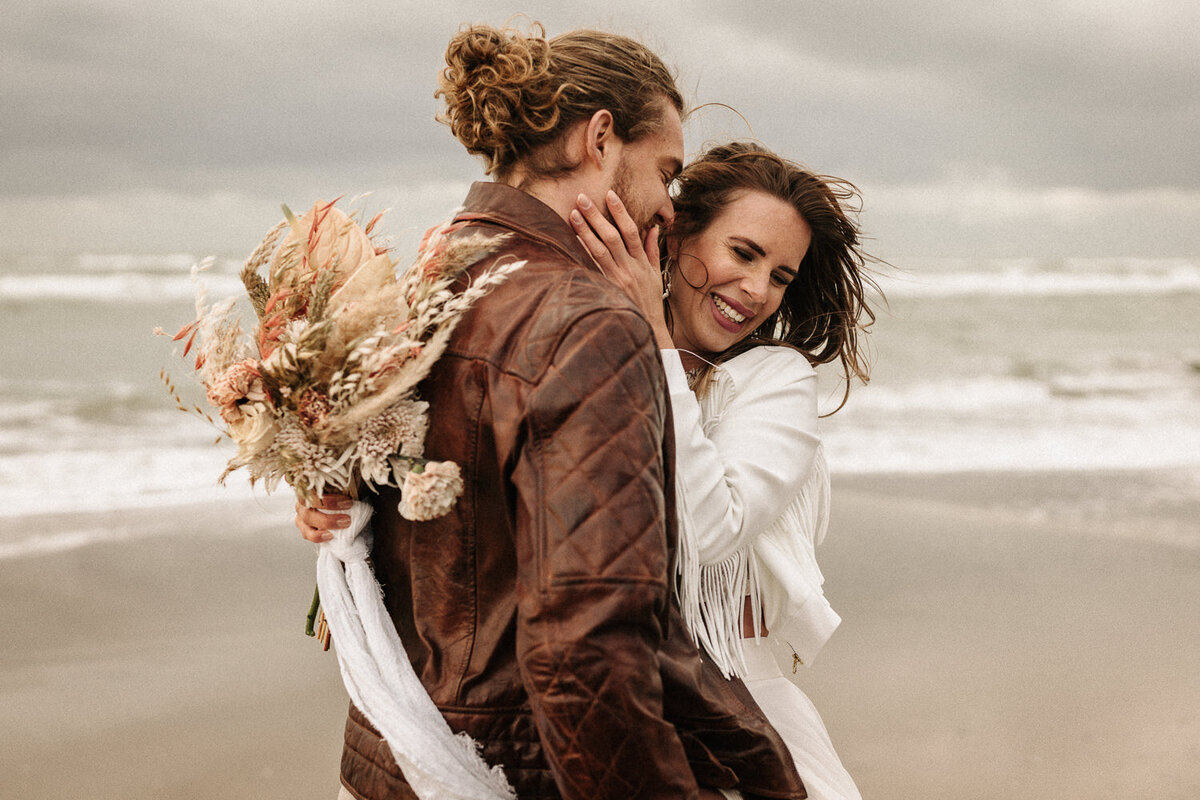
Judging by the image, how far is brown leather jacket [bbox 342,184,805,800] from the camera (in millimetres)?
1463

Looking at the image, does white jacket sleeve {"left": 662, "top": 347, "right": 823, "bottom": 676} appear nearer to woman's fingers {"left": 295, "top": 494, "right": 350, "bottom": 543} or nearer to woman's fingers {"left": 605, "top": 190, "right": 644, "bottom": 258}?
woman's fingers {"left": 605, "top": 190, "right": 644, "bottom": 258}

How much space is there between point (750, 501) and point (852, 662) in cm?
295

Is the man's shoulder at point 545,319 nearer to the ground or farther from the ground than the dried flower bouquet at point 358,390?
farther from the ground

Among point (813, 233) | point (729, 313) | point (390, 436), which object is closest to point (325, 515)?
point (390, 436)

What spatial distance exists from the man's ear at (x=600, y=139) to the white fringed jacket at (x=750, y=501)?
1.30ft

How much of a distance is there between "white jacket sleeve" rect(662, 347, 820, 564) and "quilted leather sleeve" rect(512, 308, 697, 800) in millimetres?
468

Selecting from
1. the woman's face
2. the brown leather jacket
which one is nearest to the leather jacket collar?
the brown leather jacket

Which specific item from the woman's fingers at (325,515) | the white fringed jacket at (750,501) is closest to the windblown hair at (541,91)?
the white fringed jacket at (750,501)

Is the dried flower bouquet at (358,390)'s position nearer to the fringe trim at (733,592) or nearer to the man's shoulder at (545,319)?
the man's shoulder at (545,319)

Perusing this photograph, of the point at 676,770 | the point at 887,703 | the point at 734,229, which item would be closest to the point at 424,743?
the point at 676,770

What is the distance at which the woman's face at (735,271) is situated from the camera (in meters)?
2.70

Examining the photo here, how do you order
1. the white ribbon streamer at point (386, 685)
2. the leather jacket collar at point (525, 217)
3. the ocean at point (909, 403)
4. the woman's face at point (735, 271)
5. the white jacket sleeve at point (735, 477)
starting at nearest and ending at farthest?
the white ribbon streamer at point (386, 685) → the leather jacket collar at point (525, 217) → the white jacket sleeve at point (735, 477) → the woman's face at point (735, 271) → the ocean at point (909, 403)

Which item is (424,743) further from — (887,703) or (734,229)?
(887,703)

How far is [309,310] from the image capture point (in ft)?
5.37
